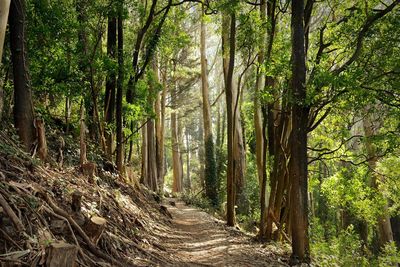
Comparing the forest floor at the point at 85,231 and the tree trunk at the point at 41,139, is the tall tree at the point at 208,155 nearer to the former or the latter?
the forest floor at the point at 85,231

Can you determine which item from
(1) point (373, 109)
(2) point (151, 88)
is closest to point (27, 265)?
(1) point (373, 109)

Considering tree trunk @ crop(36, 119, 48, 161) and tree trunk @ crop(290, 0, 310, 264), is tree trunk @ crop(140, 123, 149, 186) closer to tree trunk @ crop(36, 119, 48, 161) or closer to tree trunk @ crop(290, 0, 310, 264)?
tree trunk @ crop(36, 119, 48, 161)

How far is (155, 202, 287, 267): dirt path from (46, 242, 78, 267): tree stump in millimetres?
2811

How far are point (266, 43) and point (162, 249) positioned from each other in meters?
5.62

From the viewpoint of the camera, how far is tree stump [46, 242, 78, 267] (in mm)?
3414

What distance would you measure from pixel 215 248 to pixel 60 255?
4.98 m

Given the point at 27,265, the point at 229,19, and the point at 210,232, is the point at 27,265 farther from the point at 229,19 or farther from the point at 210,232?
the point at 229,19

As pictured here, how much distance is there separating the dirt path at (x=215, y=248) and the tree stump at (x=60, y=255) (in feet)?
9.22

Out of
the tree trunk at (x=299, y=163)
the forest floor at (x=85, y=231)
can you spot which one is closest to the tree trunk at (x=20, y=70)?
the forest floor at (x=85, y=231)

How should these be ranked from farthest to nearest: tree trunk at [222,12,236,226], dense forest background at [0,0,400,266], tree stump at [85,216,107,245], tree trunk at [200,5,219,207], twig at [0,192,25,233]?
tree trunk at [200,5,219,207]
tree trunk at [222,12,236,226]
dense forest background at [0,0,400,266]
tree stump at [85,216,107,245]
twig at [0,192,25,233]

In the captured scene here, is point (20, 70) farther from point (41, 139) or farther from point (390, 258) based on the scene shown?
point (390, 258)

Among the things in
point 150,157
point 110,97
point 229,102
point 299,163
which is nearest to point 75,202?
point 299,163

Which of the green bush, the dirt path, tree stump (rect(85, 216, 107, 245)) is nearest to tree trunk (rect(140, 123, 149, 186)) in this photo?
the dirt path

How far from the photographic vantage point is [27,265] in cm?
330
